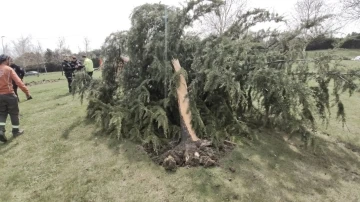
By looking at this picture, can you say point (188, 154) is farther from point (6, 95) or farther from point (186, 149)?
point (6, 95)

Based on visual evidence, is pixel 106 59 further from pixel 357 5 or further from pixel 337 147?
pixel 357 5

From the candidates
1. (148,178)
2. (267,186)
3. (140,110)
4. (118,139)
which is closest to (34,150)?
(118,139)

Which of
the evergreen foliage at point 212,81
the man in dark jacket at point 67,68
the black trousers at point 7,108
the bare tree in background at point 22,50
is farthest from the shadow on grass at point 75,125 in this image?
the bare tree in background at point 22,50

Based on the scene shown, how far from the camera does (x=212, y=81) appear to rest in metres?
4.37

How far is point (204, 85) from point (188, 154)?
4.61 ft

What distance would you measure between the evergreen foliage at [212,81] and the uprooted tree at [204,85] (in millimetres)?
17

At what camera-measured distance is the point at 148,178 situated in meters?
3.93

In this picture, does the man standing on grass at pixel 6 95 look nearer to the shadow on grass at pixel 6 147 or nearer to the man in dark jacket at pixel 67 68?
the shadow on grass at pixel 6 147

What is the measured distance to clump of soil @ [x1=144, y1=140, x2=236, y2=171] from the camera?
13.4 ft

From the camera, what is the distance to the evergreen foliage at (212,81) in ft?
14.3

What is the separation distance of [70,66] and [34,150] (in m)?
6.13

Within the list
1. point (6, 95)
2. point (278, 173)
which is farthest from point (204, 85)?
point (6, 95)

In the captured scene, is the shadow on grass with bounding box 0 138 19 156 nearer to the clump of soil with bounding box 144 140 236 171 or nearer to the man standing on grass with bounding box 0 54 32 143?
the man standing on grass with bounding box 0 54 32 143

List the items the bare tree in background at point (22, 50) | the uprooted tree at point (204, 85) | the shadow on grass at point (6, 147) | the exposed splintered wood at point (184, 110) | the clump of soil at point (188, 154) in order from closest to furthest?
1. the clump of soil at point (188, 154)
2. the uprooted tree at point (204, 85)
3. the exposed splintered wood at point (184, 110)
4. the shadow on grass at point (6, 147)
5. the bare tree in background at point (22, 50)
